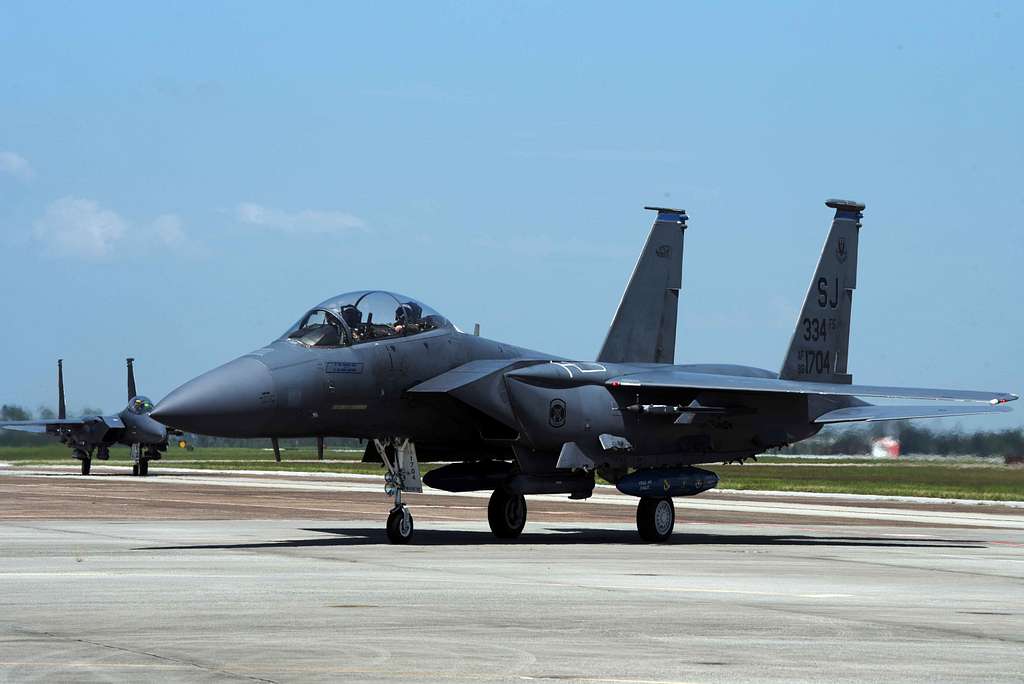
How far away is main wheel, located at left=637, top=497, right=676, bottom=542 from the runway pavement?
A: 395 millimetres

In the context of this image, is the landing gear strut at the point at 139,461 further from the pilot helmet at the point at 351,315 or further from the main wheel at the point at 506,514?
the pilot helmet at the point at 351,315

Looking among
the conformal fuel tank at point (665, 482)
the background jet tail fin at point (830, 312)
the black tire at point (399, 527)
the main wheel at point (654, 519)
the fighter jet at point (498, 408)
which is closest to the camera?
the fighter jet at point (498, 408)

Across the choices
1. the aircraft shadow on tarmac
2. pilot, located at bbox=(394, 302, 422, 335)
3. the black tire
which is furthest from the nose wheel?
pilot, located at bbox=(394, 302, 422, 335)

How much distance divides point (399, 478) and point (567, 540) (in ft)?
10.9

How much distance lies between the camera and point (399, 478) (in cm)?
2152

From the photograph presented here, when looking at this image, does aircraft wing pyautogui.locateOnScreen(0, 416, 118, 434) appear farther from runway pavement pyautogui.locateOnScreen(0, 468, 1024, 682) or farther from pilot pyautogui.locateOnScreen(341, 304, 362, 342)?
pilot pyautogui.locateOnScreen(341, 304, 362, 342)

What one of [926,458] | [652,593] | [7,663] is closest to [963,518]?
[652,593]

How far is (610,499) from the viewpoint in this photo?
40.6 metres

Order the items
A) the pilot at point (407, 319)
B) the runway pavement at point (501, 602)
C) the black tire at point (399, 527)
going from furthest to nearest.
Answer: the pilot at point (407, 319) < the black tire at point (399, 527) < the runway pavement at point (501, 602)

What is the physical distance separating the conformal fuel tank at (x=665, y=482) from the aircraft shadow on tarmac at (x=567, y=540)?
0.78 metres

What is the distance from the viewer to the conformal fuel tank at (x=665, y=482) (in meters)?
22.9

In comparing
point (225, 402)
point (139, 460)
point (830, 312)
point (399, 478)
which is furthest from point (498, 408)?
point (139, 460)

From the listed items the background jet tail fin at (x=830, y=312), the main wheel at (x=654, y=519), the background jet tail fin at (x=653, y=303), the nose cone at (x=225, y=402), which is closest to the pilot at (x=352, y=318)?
the nose cone at (x=225, y=402)

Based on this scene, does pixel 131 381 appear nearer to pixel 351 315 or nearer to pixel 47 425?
pixel 47 425
